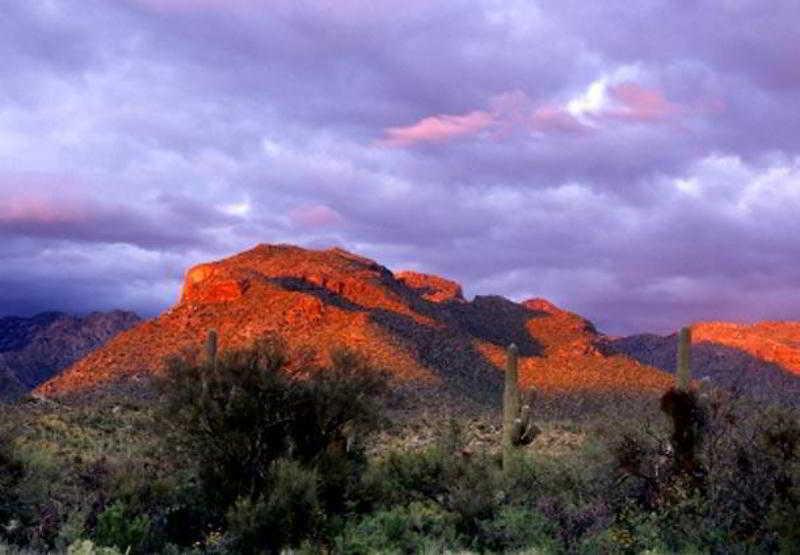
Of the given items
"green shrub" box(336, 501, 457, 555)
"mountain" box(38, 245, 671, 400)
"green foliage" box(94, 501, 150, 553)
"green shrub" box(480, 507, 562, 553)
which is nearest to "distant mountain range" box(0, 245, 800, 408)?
"mountain" box(38, 245, 671, 400)

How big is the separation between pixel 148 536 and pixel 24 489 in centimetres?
355

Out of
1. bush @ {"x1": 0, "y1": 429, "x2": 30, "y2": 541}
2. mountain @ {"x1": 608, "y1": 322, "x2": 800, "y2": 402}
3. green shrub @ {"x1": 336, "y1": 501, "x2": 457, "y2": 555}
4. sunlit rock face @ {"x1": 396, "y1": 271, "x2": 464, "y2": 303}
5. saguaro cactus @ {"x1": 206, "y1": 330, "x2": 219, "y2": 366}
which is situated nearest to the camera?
green shrub @ {"x1": 336, "y1": 501, "x2": 457, "y2": 555}

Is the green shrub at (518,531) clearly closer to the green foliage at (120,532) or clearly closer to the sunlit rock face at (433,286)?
the green foliage at (120,532)

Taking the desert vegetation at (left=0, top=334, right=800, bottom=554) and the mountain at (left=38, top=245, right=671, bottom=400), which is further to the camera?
the mountain at (left=38, top=245, right=671, bottom=400)

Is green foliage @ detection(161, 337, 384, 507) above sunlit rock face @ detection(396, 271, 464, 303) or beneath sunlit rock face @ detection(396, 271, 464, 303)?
beneath

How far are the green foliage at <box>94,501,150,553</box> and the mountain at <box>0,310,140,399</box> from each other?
128 meters

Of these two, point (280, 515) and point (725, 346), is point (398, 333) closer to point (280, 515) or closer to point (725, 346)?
point (725, 346)

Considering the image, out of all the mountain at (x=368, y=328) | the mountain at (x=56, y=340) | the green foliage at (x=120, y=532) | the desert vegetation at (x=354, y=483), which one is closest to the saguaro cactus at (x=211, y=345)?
the desert vegetation at (x=354, y=483)

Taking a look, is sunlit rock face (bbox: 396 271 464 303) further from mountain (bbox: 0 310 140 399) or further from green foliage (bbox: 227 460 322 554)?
green foliage (bbox: 227 460 322 554)

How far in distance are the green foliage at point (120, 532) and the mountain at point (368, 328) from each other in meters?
34.9

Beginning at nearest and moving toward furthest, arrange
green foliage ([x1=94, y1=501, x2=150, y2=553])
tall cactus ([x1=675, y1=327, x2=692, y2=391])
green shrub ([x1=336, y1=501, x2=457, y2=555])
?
green shrub ([x1=336, y1=501, x2=457, y2=555]) < green foliage ([x1=94, y1=501, x2=150, y2=553]) < tall cactus ([x1=675, y1=327, x2=692, y2=391])

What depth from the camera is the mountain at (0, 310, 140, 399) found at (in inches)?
5807

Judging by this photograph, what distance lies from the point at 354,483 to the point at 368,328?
1822 inches

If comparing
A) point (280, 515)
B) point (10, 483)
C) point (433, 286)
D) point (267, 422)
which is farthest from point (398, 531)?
point (433, 286)
